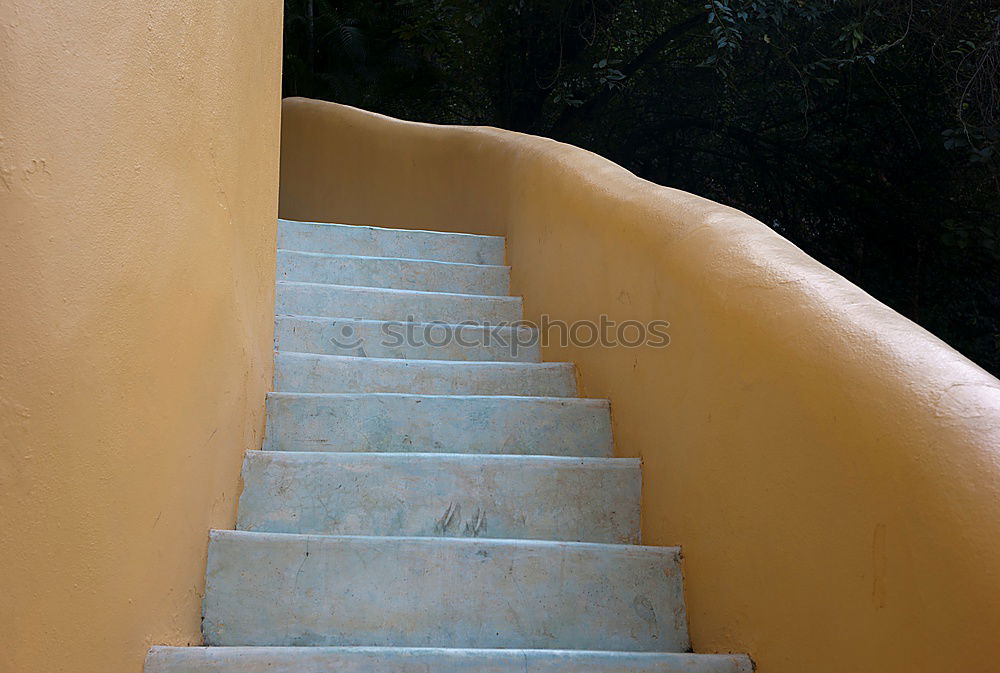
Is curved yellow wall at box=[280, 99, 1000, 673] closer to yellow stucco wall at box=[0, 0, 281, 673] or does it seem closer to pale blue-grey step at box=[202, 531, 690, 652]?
pale blue-grey step at box=[202, 531, 690, 652]

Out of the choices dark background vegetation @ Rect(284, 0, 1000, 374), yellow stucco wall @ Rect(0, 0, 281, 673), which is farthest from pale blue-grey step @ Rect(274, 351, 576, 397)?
dark background vegetation @ Rect(284, 0, 1000, 374)

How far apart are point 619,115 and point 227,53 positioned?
5126 millimetres

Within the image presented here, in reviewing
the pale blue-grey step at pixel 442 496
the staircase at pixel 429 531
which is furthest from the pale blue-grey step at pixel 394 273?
the pale blue-grey step at pixel 442 496

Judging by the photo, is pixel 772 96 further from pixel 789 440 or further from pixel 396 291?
pixel 789 440

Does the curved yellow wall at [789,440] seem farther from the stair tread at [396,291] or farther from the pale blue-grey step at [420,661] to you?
the stair tread at [396,291]

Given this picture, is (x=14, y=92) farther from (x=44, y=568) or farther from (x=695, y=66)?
(x=695, y=66)

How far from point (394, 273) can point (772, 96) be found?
3.73m

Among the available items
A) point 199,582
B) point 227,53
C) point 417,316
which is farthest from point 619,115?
point 199,582

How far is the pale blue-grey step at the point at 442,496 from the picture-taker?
209 centimetres

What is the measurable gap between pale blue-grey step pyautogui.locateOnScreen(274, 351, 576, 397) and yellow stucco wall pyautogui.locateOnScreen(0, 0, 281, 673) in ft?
2.07

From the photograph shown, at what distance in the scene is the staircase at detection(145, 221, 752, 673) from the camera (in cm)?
174

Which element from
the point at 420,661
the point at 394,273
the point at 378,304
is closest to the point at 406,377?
the point at 378,304

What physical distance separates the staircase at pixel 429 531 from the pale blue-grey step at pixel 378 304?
0.32 feet

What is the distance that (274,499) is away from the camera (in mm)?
2115
